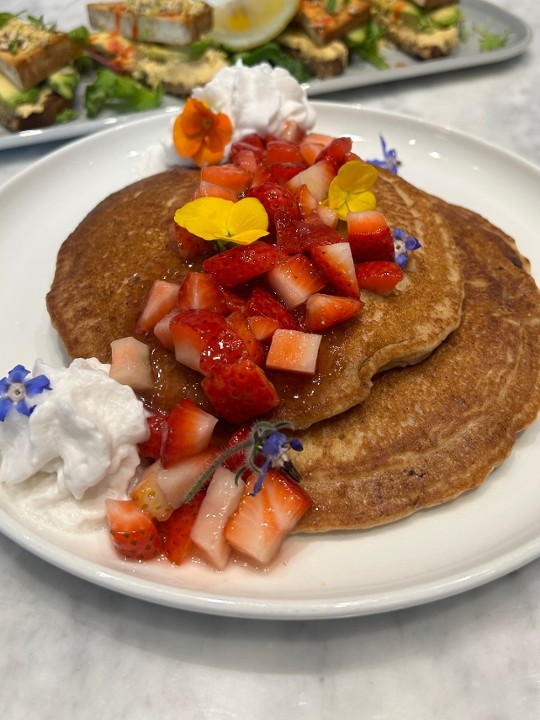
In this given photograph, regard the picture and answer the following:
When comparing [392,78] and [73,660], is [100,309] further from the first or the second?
[392,78]

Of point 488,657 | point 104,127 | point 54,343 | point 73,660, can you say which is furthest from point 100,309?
point 104,127

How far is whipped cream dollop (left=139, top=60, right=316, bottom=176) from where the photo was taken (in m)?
2.73

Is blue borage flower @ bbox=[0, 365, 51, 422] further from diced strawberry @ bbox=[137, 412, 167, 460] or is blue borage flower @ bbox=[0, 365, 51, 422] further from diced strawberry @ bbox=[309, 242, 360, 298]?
diced strawberry @ bbox=[309, 242, 360, 298]

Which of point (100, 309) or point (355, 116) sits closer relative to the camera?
point (100, 309)

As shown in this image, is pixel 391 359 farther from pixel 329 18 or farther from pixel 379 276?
pixel 329 18

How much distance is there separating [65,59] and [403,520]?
3.50m

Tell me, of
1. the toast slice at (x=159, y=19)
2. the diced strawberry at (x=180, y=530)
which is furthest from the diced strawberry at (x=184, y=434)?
the toast slice at (x=159, y=19)

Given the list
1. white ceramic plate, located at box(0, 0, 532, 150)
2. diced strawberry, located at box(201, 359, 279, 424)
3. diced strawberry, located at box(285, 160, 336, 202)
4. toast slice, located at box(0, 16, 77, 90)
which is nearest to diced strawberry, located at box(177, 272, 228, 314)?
diced strawberry, located at box(201, 359, 279, 424)

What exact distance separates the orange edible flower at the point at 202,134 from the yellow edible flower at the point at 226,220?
77 centimetres

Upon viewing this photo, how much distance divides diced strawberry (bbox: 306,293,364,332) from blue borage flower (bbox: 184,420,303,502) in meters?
0.35

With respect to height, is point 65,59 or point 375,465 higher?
point 65,59

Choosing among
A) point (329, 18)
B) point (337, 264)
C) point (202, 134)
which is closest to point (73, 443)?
point (337, 264)

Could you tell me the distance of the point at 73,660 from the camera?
5.35 ft

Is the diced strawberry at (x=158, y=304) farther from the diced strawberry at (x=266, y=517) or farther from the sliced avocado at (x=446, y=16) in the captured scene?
the sliced avocado at (x=446, y=16)
